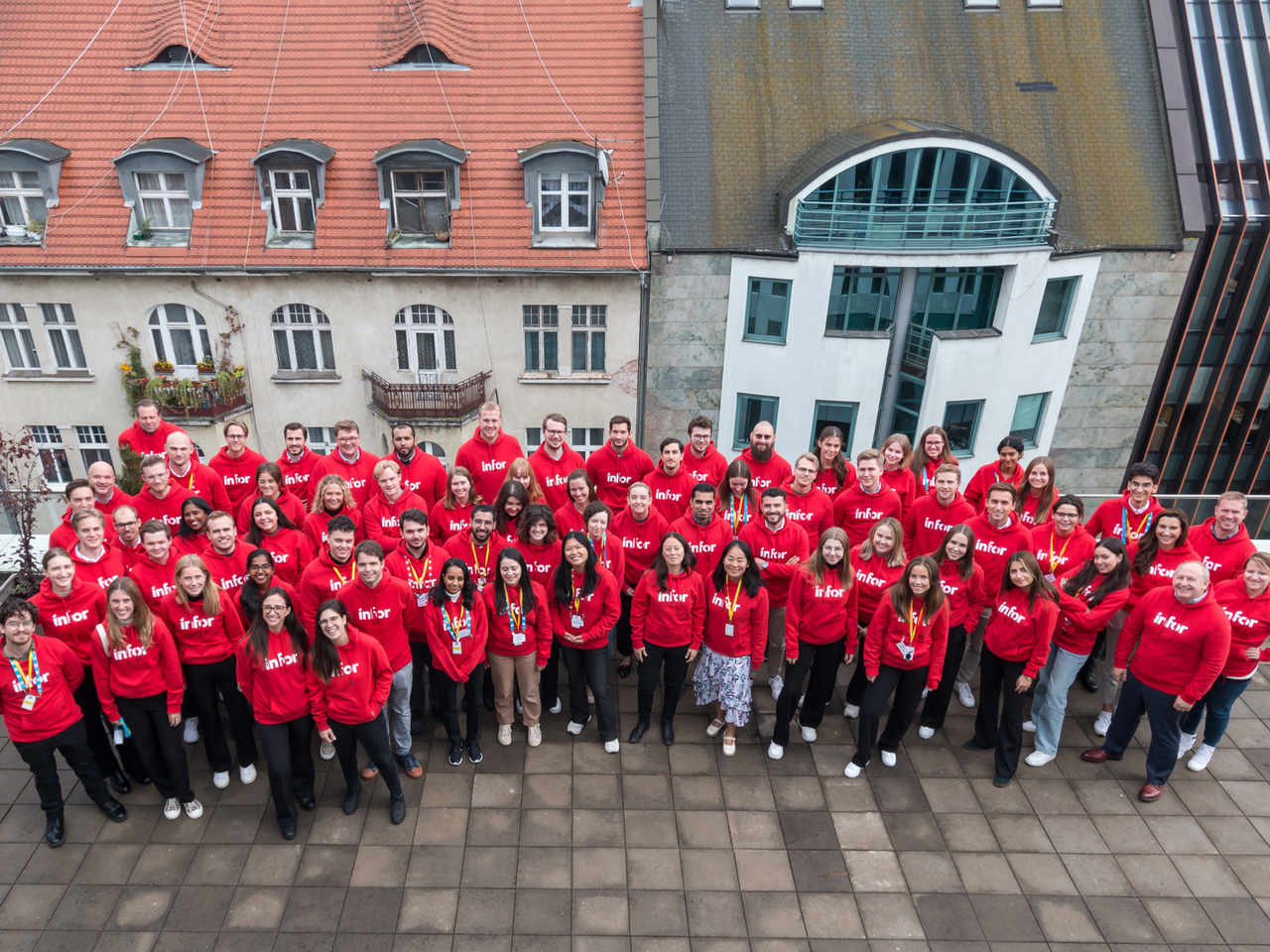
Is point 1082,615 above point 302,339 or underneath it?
underneath

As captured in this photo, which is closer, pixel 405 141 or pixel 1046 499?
pixel 1046 499

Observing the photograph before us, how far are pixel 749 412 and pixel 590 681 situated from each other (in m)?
12.1

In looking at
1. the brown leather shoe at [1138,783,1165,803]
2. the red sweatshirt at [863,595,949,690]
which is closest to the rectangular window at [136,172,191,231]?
the red sweatshirt at [863,595,949,690]

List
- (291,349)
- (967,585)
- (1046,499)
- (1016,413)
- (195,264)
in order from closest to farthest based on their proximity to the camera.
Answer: (967,585) → (1046,499) → (195,264) → (291,349) → (1016,413)

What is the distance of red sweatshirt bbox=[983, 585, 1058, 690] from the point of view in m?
7.35

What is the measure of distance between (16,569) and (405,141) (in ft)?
36.9

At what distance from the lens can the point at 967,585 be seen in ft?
25.2

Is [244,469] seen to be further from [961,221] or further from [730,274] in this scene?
[961,221]

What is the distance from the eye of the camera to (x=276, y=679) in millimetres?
6629

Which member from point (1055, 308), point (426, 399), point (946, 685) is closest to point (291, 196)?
point (426, 399)

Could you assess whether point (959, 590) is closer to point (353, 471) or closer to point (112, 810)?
point (353, 471)

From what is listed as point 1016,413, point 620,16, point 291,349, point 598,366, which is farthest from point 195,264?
point 1016,413

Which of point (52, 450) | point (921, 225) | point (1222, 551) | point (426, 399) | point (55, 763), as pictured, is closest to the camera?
point (55, 763)

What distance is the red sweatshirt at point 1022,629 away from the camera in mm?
7352
